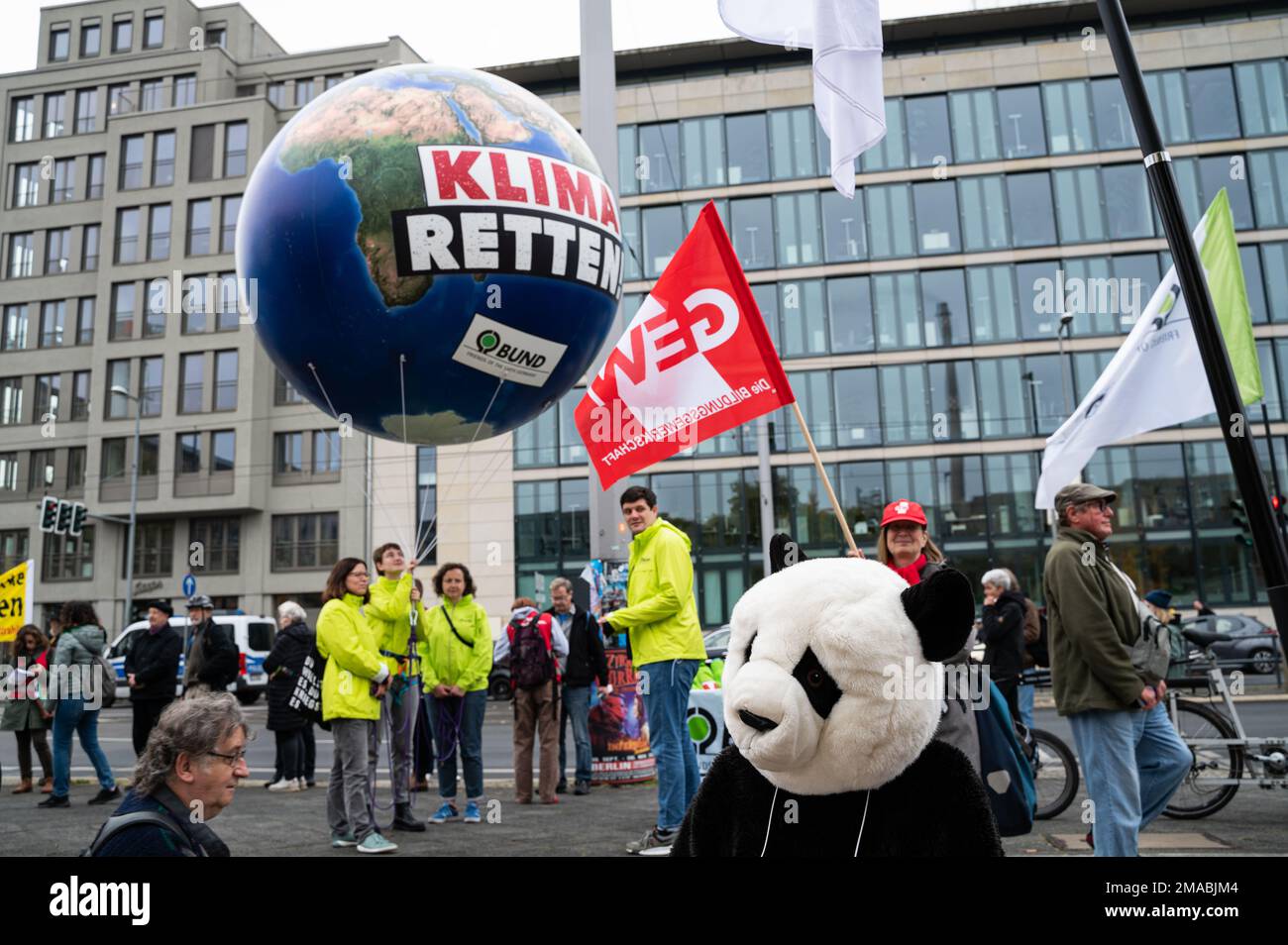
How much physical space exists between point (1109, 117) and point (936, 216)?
6.48 m

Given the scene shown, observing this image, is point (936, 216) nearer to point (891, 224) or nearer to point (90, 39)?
point (891, 224)

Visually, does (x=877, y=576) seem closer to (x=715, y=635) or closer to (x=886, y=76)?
(x=715, y=635)

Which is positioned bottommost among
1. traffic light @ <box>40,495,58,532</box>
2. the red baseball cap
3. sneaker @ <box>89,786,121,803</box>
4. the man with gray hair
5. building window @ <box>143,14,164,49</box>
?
sneaker @ <box>89,786,121,803</box>

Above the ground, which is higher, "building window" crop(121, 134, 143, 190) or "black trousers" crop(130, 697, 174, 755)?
"building window" crop(121, 134, 143, 190)

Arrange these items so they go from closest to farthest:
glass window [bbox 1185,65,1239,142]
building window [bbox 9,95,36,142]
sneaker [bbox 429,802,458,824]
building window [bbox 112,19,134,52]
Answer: sneaker [bbox 429,802,458,824] < glass window [bbox 1185,65,1239,142] < building window [bbox 9,95,36,142] < building window [bbox 112,19,134,52]

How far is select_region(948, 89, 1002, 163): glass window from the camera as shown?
3594 centimetres

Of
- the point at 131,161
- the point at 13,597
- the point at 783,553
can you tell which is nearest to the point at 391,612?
the point at 783,553

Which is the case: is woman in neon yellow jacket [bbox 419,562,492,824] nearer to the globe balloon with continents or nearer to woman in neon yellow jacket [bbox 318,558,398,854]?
woman in neon yellow jacket [bbox 318,558,398,854]

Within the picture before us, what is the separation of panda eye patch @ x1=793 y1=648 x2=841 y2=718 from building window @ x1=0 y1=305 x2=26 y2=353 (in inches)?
2079

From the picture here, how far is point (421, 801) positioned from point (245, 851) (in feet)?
9.00

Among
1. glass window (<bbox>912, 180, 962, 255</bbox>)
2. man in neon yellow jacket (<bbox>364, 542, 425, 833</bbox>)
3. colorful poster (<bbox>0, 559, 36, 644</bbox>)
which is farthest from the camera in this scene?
glass window (<bbox>912, 180, 962, 255</bbox>)

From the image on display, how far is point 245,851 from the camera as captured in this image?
654 cm

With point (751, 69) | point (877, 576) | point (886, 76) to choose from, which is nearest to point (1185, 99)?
point (886, 76)

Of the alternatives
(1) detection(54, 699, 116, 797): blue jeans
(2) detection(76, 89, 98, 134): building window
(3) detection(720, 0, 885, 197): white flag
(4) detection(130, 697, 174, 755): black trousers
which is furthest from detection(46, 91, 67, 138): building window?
(3) detection(720, 0, 885, 197): white flag
